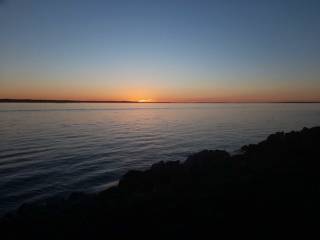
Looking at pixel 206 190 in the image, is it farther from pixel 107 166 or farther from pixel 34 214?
pixel 107 166

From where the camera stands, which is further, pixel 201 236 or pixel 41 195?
pixel 41 195

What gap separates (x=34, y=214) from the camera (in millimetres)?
8625

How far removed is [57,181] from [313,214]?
1277cm

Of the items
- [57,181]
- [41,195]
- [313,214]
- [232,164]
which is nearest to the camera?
[313,214]

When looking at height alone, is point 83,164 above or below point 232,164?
below

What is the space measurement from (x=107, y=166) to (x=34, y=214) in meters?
9.70

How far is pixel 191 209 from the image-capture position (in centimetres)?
780

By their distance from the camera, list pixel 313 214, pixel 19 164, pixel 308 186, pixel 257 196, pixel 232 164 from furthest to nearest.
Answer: pixel 19 164 < pixel 232 164 < pixel 308 186 < pixel 257 196 < pixel 313 214

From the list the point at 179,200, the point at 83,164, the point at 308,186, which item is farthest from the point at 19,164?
the point at 308,186

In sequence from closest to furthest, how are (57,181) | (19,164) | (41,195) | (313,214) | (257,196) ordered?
(313,214), (257,196), (41,195), (57,181), (19,164)

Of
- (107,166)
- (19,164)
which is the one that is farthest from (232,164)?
(19,164)

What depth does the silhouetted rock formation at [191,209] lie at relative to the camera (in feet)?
22.2

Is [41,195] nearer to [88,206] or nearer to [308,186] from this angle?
[88,206]

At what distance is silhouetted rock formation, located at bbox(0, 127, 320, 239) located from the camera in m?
6.77
